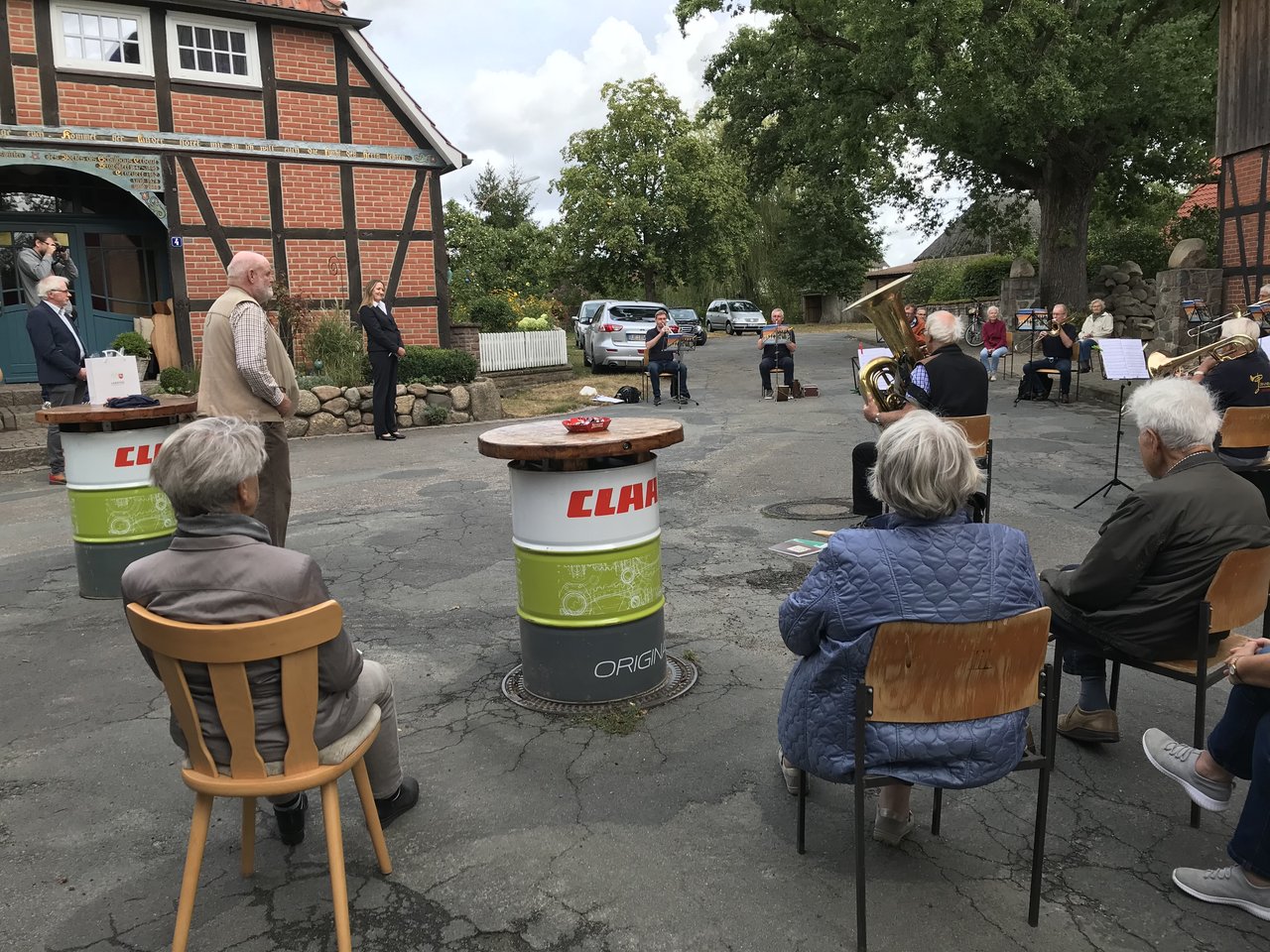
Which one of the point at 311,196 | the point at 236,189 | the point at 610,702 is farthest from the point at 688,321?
the point at 610,702

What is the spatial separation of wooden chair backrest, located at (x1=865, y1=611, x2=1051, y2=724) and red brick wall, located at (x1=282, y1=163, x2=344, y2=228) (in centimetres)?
1475

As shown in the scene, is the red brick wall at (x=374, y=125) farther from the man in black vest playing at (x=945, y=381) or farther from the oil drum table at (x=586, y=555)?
the oil drum table at (x=586, y=555)

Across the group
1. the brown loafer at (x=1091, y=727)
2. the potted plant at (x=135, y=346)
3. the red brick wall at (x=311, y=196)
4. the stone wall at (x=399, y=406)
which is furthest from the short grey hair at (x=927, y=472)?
the red brick wall at (x=311, y=196)

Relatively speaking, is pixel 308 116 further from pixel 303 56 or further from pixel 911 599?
pixel 911 599

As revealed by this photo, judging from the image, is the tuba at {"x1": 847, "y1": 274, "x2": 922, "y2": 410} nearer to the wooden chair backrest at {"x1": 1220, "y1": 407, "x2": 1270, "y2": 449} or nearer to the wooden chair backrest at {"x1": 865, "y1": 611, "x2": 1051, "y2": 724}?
the wooden chair backrest at {"x1": 1220, "y1": 407, "x2": 1270, "y2": 449}

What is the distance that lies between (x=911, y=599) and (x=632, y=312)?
1950 centimetres

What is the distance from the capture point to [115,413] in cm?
538

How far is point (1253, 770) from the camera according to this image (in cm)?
268

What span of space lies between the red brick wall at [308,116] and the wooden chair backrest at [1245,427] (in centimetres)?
1364

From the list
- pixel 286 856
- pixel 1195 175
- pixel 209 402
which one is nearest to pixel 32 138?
pixel 209 402

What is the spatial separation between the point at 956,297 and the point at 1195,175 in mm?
9870

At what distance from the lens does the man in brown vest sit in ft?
17.2

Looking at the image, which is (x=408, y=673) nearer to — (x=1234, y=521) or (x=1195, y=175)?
(x=1234, y=521)

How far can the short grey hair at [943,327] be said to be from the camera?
6109 mm
